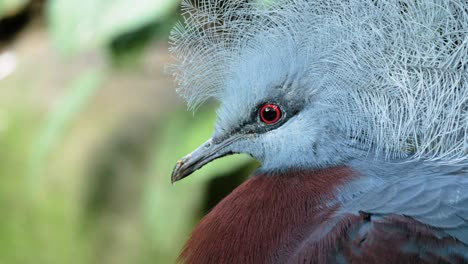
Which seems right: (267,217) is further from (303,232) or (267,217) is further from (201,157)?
(201,157)

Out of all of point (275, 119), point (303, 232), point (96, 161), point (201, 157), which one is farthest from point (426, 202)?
point (96, 161)

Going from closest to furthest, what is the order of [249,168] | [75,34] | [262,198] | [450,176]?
[450,176], [262,198], [75,34], [249,168]

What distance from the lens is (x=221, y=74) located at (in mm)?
1482

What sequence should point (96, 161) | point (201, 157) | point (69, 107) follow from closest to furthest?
point (201, 157)
point (69, 107)
point (96, 161)

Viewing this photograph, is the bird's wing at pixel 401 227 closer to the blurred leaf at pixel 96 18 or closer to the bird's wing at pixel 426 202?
the bird's wing at pixel 426 202

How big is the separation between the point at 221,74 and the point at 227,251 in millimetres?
364

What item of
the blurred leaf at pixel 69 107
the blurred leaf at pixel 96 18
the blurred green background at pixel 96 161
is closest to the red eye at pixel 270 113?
the blurred leaf at pixel 96 18

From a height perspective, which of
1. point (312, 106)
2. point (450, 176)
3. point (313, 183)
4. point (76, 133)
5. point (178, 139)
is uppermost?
point (76, 133)

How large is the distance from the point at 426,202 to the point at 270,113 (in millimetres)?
347

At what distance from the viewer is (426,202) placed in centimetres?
125

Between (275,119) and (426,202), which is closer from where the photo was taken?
(426,202)

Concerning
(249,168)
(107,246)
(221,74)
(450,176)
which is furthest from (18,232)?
(450,176)

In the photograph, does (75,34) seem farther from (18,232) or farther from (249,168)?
(18,232)

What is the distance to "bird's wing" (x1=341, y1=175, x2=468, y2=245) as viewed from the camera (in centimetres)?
122
